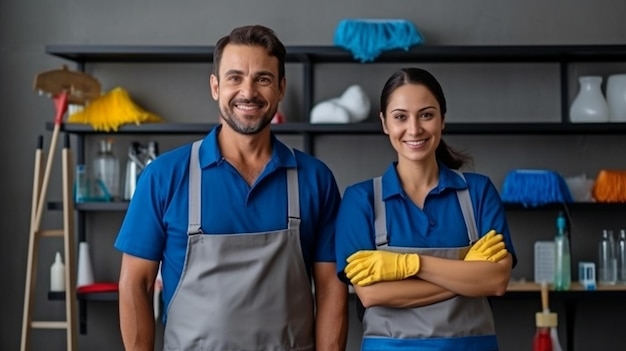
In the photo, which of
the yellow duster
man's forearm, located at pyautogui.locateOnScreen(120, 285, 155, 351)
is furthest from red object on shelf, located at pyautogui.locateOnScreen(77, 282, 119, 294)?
man's forearm, located at pyautogui.locateOnScreen(120, 285, 155, 351)

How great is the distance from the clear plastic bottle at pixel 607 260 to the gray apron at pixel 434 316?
6.60 ft

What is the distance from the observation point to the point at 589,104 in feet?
12.4

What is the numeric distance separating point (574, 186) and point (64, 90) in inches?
81.4

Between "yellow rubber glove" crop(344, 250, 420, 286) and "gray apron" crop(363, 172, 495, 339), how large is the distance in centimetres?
4

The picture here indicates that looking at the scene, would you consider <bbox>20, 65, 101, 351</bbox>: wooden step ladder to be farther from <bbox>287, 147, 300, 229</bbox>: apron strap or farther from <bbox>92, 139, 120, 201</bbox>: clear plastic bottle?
<bbox>287, 147, 300, 229</bbox>: apron strap

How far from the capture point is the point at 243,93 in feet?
5.92

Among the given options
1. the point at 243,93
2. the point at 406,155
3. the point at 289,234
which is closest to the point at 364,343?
the point at 289,234

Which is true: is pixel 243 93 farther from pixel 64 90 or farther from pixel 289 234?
pixel 64 90


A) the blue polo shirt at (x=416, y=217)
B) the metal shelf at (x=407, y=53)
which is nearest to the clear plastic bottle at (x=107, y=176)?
the metal shelf at (x=407, y=53)

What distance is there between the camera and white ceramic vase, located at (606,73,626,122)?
3779 millimetres

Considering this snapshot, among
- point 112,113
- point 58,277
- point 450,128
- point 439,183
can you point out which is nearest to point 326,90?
point 450,128

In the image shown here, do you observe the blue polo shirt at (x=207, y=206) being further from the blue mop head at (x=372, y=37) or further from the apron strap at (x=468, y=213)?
the blue mop head at (x=372, y=37)

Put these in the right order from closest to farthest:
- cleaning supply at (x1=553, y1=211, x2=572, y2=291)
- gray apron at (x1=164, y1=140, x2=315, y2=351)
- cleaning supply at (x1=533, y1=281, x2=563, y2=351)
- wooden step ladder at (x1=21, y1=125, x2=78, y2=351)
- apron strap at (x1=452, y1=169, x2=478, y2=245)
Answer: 1. gray apron at (x1=164, y1=140, x2=315, y2=351)
2. apron strap at (x1=452, y1=169, x2=478, y2=245)
3. cleaning supply at (x1=533, y1=281, x2=563, y2=351)
4. wooden step ladder at (x1=21, y1=125, x2=78, y2=351)
5. cleaning supply at (x1=553, y1=211, x2=572, y2=291)

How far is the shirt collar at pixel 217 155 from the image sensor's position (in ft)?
6.20
